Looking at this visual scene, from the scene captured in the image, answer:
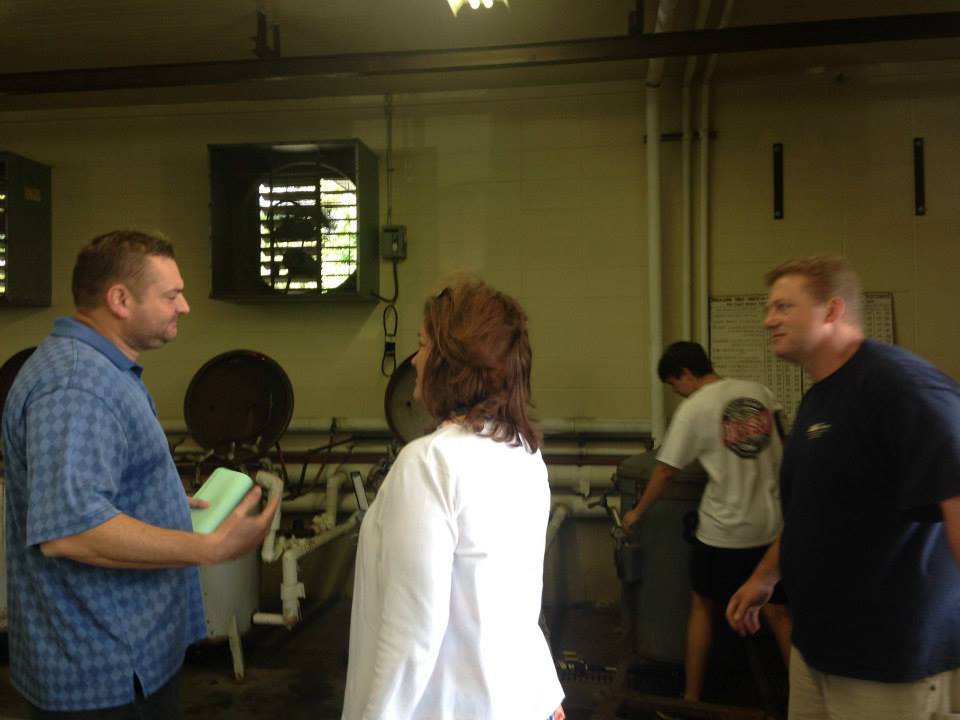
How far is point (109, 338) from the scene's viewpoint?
1.46m

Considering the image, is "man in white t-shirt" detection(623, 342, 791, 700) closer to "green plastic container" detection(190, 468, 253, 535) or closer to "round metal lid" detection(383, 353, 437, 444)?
"round metal lid" detection(383, 353, 437, 444)

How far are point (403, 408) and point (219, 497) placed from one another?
7.04ft

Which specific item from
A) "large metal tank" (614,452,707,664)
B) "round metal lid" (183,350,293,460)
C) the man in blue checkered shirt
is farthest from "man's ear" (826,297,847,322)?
"round metal lid" (183,350,293,460)

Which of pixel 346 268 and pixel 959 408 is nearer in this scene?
pixel 959 408

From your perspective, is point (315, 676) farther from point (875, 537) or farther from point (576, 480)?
point (875, 537)

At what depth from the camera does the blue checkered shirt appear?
125 centimetres

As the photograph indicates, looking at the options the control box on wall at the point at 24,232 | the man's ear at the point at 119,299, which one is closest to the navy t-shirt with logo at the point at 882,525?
the man's ear at the point at 119,299

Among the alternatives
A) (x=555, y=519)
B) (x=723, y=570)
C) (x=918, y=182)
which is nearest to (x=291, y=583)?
(x=555, y=519)

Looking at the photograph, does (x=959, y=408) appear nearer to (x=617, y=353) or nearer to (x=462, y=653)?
(x=462, y=653)

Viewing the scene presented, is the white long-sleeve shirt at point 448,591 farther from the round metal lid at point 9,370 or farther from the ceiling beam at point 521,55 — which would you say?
the round metal lid at point 9,370

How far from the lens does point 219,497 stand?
151 centimetres

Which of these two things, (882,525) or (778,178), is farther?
(778,178)

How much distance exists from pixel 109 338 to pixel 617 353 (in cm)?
301

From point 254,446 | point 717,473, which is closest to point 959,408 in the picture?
point 717,473
